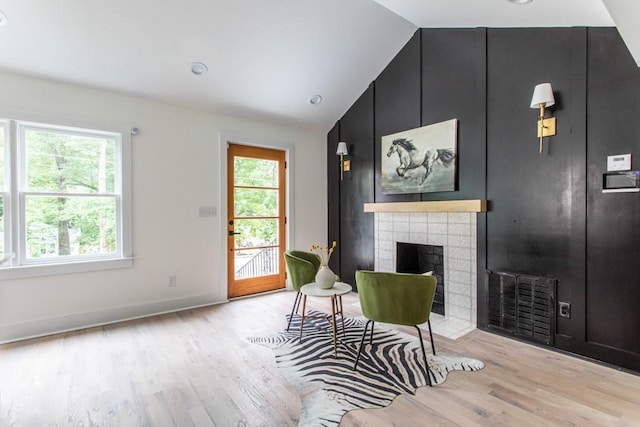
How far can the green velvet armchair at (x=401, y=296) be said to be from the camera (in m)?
2.31

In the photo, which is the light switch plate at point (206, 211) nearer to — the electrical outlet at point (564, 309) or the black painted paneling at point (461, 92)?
the black painted paneling at point (461, 92)

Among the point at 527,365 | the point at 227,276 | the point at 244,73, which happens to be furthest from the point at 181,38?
the point at 527,365

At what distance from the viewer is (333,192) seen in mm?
5184

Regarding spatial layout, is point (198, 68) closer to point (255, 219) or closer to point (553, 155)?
point (255, 219)

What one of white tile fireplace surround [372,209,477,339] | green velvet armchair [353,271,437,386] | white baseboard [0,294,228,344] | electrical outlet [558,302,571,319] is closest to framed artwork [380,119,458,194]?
white tile fireplace surround [372,209,477,339]

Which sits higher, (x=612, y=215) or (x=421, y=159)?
(x=421, y=159)

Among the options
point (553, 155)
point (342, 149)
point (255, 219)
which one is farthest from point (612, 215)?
point (255, 219)

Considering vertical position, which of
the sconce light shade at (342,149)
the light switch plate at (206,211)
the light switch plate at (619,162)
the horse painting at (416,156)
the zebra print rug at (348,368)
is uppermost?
the sconce light shade at (342,149)

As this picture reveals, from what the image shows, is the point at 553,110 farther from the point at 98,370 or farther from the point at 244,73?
the point at 98,370

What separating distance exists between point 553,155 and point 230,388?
3.19 meters

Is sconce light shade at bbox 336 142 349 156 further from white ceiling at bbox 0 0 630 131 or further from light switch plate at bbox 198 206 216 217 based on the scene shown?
light switch plate at bbox 198 206 216 217

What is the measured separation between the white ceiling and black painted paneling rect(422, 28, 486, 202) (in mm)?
186

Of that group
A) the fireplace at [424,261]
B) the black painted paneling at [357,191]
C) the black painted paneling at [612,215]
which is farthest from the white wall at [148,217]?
the black painted paneling at [612,215]

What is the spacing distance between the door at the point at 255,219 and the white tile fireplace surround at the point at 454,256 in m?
1.92
